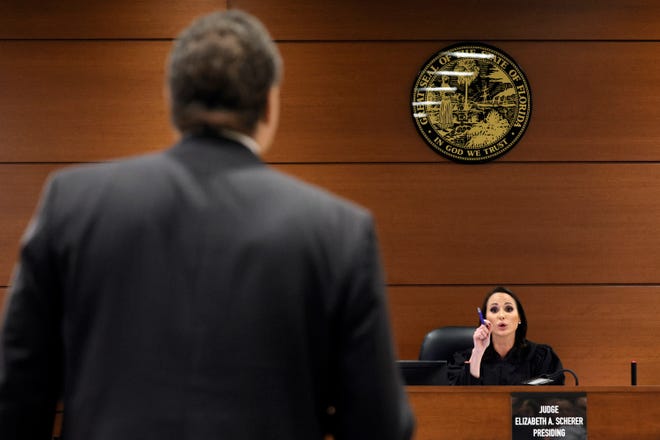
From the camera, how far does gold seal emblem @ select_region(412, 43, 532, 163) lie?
537 centimetres

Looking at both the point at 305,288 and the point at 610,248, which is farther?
the point at 610,248

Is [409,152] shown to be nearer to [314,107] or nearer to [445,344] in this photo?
[314,107]

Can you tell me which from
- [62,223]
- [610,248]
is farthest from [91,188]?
Result: [610,248]

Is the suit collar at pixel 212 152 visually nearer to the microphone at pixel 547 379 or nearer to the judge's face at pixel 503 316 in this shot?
the microphone at pixel 547 379

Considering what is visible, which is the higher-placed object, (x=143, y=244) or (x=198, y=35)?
(x=198, y=35)

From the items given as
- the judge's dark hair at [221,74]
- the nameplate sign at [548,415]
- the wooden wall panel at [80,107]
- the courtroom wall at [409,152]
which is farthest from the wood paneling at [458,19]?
the judge's dark hair at [221,74]

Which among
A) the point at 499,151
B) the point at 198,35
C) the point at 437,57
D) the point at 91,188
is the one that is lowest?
the point at 91,188

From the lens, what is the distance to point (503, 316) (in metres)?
4.43

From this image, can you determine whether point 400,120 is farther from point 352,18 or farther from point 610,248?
point 610,248

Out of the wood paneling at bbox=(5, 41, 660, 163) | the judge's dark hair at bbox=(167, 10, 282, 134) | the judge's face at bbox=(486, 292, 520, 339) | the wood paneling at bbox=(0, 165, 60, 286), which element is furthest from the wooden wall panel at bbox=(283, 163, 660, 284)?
the judge's dark hair at bbox=(167, 10, 282, 134)

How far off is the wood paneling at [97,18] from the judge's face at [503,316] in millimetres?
2415

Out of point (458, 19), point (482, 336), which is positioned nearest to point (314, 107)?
point (458, 19)

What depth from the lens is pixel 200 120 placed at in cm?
104

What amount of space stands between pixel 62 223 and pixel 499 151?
4.58m
